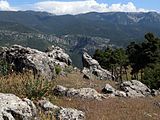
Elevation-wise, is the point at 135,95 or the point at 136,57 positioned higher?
the point at 135,95

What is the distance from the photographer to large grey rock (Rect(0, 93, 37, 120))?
1060 centimetres

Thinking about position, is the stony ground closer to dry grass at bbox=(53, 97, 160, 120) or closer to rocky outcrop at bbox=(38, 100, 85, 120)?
dry grass at bbox=(53, 97, 160, 120)

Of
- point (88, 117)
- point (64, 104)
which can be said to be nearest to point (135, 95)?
point (64, 104)

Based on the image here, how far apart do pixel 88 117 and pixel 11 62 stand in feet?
48.2

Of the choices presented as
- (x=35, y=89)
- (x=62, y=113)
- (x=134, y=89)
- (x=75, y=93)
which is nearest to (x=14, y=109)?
(x=62, y=113)

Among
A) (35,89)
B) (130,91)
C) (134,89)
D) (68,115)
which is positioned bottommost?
(134,89)

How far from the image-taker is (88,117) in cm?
1448

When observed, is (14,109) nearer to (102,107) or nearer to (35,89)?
(35,89)

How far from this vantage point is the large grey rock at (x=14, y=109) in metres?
10.6

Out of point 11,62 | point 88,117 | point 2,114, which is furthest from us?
point 11,62

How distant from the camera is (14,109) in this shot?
10.9 m

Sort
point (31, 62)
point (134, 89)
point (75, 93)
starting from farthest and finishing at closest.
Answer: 1. point (134, 89)
2. point (31, 62)
3. point (75, 93)

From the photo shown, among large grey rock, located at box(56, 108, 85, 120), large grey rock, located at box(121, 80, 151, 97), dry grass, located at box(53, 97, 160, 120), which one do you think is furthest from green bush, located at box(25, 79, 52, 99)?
large grey rock, located at box(121, 80, 151, 97)

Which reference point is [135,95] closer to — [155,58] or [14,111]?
[14,111]
